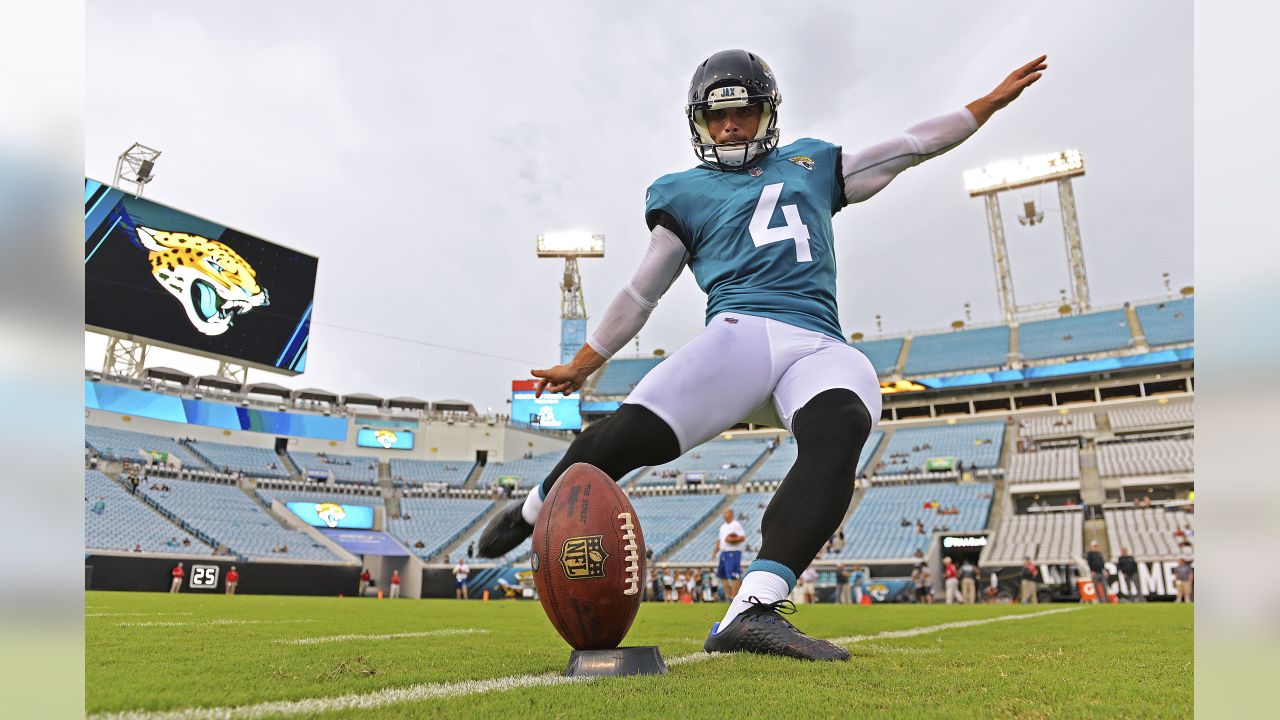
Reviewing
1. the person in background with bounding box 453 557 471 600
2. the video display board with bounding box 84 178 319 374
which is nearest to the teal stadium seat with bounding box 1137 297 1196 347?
the person in background with bounding box 453 557 471 600

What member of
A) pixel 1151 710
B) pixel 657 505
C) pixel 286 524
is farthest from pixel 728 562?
pixel 286 524

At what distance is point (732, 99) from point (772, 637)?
193cm

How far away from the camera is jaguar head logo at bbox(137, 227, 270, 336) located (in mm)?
23969

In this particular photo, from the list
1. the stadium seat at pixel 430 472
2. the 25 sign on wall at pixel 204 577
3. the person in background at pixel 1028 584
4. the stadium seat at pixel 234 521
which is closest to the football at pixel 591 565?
the person in background at pixel 1028 584

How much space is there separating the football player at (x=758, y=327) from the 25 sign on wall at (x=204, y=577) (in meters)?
22.2

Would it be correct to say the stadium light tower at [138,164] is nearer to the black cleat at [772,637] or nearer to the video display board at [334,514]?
the video display board at [334,514]

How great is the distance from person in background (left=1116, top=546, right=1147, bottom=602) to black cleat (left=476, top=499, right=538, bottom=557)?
57.2 feet

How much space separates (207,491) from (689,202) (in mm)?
30412

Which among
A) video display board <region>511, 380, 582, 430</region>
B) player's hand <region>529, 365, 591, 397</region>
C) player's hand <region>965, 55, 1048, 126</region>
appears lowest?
player's hand <region>529, 365, 591, 397</region>

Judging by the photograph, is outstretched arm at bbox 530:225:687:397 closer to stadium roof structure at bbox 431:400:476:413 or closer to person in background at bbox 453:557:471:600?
person in background at bbox 453:557:471:600

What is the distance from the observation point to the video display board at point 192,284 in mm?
22922

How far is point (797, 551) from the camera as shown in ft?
8.07
